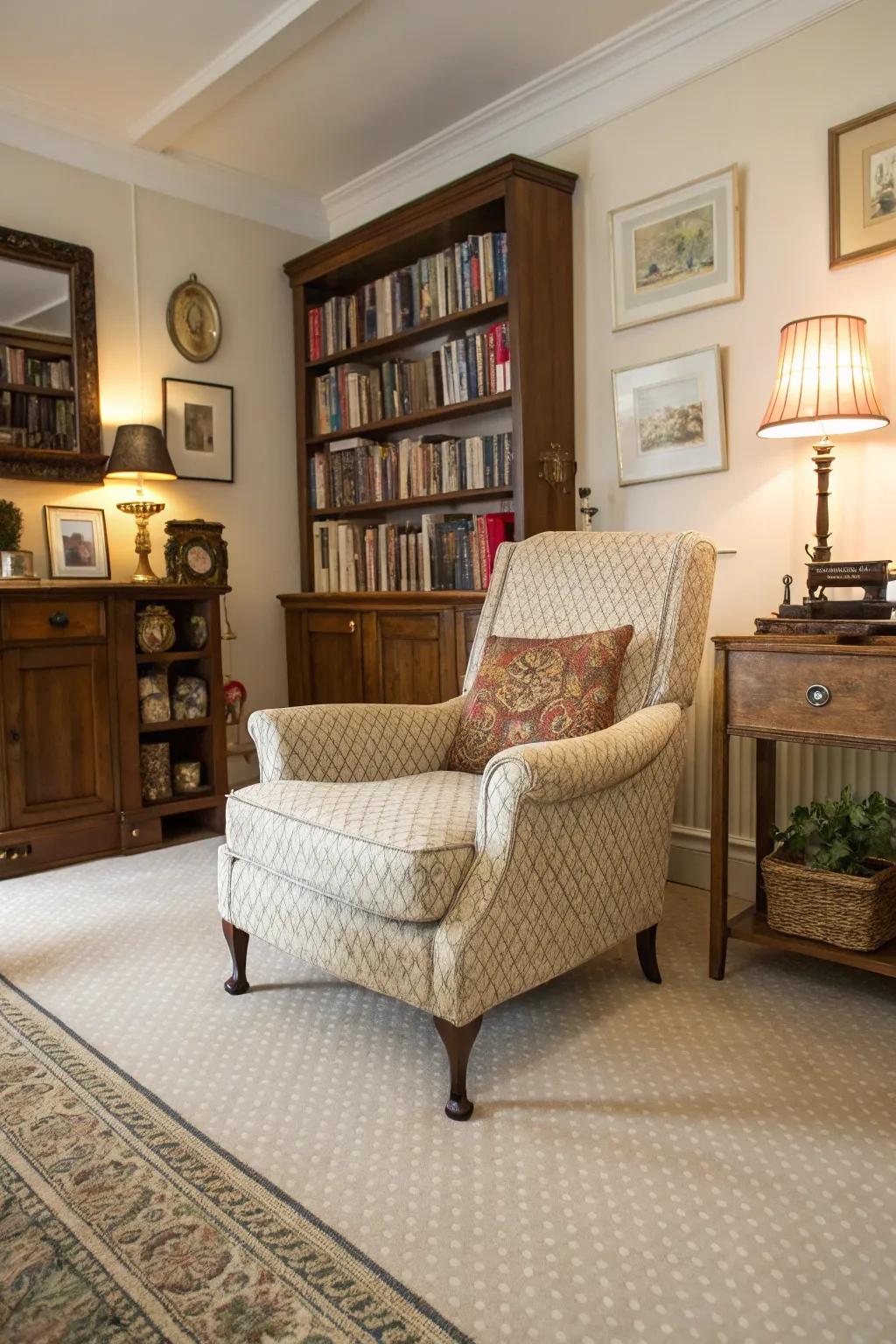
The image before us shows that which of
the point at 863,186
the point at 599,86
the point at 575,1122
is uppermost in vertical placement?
the point at 599,86

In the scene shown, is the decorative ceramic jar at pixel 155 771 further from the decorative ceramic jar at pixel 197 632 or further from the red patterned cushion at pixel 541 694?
the red patterned cushion at pixel 541 694

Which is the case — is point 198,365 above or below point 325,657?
above

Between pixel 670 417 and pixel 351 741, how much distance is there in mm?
1397

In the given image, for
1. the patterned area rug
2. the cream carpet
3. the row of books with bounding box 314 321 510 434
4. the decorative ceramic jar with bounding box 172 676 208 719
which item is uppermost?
the row of books with bounding box 314 321 510 434

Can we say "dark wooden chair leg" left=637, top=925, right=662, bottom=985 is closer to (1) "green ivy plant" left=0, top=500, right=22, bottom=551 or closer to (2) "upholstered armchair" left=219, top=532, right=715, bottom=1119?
(2) "upholstered armchair" left=219, top=532, right=715, bottom=1119

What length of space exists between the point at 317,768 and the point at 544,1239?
3.54 feet

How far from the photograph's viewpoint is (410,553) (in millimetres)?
3383

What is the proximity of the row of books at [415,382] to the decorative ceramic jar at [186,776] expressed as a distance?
1439 mm

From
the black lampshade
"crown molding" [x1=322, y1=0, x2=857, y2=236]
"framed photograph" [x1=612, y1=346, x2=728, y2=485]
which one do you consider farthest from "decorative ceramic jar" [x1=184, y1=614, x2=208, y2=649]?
"crown molding" [x1=322, y1=0, x2=857, y2=236]

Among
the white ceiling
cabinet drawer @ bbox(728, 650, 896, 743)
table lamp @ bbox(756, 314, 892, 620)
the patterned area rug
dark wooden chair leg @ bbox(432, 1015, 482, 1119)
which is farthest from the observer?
the white ceiling

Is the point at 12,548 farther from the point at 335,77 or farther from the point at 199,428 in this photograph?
the point at 335,77

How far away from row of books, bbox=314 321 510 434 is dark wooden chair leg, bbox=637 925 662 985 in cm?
178

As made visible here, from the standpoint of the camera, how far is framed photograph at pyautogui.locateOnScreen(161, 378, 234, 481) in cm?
356

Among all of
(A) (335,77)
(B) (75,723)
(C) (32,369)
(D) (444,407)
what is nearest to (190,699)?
(B) (75,723)
